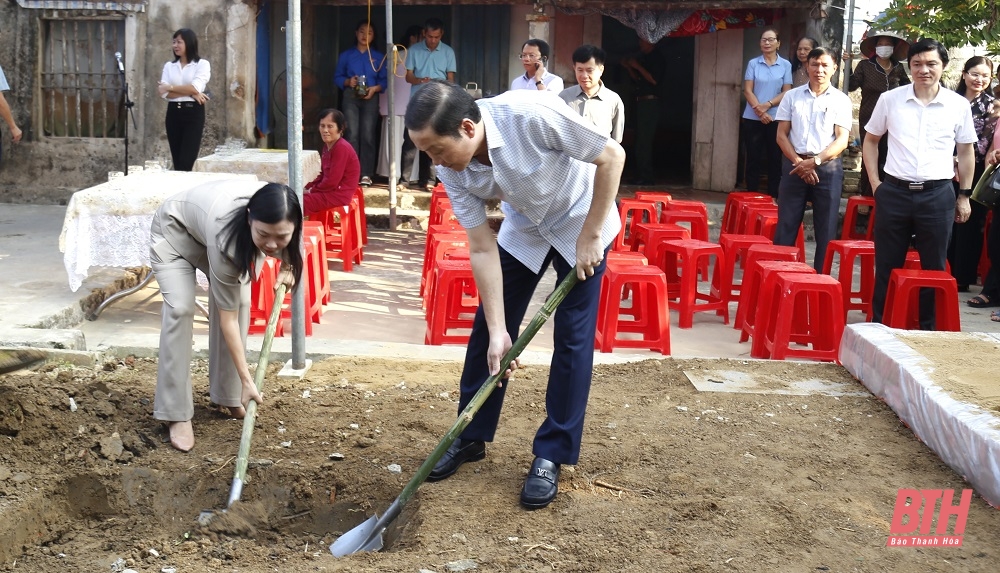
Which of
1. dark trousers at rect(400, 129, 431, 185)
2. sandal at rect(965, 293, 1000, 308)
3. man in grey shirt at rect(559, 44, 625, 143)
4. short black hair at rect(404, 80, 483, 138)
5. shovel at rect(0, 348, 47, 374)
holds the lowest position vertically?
sandal at rect(965, 293, 1000, 308)

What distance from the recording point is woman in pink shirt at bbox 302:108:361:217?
8.29 metres

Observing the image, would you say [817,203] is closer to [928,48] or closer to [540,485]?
[928,48]

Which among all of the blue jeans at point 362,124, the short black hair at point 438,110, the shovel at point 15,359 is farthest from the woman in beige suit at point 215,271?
the blue jeans at point 362,124

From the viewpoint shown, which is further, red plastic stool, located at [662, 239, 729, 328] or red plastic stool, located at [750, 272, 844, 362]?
red plastic stool, located at [662, 239, 729, 328]

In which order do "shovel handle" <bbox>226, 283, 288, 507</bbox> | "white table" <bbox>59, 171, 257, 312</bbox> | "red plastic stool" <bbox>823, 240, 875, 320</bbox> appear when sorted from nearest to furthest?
"shovel handle" <bbox>226, 283, 288, 507</bbox>, "white table" <bbox>59, 171, 257, 312</bbox>, "red plastic stool" <bbox>823, 240, 875, 320</bbox>

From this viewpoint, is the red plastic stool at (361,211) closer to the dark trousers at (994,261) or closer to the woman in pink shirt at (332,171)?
the woman in pink shirt at (332,171)

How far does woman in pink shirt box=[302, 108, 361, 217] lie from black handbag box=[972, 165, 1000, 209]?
4733 millimetres

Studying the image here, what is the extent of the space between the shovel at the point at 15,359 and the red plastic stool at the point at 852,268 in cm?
529

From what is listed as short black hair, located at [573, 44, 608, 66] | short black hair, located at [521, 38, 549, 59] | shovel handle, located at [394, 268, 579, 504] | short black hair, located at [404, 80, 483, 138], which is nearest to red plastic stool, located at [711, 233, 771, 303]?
short black hair, located at [573, 44, 608, 66]

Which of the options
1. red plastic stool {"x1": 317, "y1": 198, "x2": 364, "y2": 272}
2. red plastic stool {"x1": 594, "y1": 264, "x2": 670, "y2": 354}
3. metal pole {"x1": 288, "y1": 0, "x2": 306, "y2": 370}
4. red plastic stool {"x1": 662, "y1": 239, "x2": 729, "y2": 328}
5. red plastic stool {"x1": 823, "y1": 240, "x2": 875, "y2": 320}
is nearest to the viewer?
metal pole {"x1": 288, "y1": 0, "x2": 306, "y2": 370}

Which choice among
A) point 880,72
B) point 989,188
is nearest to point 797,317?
point 989,188

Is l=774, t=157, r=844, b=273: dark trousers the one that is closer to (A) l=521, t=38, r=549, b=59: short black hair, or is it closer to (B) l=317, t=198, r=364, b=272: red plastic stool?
(A) l=521, t=38, r=549, b=59: short black hair

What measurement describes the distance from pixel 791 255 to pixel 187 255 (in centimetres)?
432

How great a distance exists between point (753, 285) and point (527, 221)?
3509 mm
